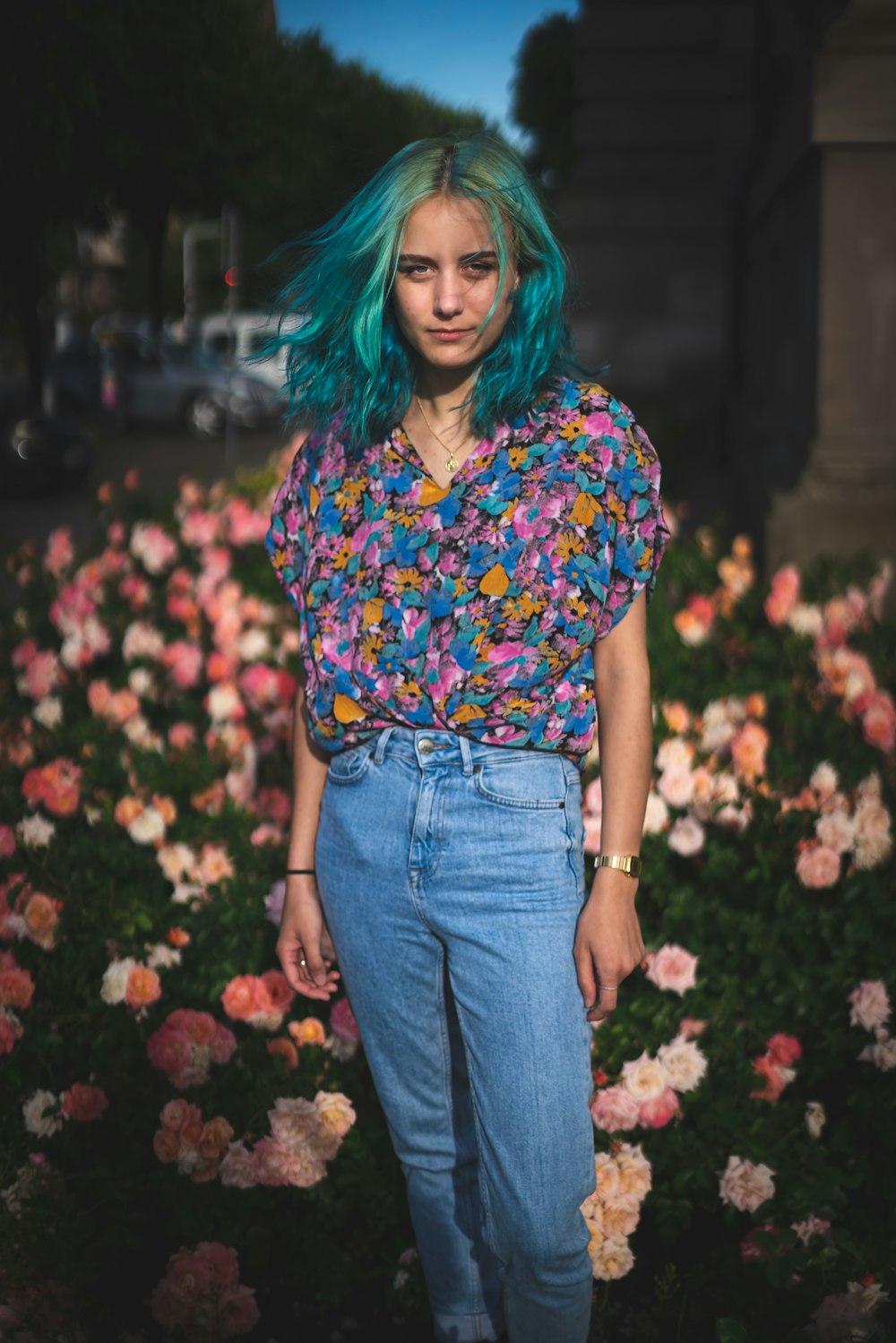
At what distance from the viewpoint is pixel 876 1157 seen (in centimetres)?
277

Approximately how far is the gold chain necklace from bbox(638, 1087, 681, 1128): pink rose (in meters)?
1.45

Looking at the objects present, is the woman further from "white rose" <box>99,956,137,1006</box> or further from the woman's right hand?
"white rose" <box>99,956,137,1006</box>

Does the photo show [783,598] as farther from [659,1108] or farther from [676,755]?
[659,1108]

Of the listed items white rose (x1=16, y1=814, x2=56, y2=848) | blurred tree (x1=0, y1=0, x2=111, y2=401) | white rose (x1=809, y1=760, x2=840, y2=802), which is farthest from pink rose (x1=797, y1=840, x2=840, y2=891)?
blurred tree (x1=0, y1=0, x2=111, y2=401)

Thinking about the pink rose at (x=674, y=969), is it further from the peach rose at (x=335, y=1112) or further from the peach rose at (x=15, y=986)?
the peach rose at (x=15, y=986)

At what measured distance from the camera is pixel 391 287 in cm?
212

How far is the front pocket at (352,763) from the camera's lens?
2078 millimetres

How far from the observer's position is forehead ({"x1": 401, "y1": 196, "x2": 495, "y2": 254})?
78.3 inches

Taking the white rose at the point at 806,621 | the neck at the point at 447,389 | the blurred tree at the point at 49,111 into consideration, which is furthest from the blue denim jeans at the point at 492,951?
the white rose at the point at 806,621

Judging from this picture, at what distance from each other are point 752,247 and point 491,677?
10.8 meters

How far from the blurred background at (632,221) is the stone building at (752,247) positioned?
0.06 ft

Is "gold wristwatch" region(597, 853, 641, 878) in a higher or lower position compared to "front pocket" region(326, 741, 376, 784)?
lower

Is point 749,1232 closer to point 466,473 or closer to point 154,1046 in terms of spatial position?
point 154,1046

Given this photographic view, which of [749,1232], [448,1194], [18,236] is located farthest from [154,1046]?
[18,236]
